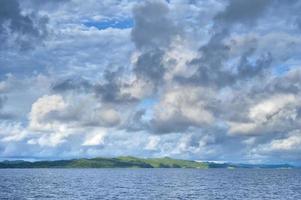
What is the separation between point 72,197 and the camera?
14288 cm

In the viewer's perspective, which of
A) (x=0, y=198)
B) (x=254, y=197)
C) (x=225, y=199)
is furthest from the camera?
(x=254, y=197)

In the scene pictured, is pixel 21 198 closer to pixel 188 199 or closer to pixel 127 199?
pixel 127 199

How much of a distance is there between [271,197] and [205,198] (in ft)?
78.8

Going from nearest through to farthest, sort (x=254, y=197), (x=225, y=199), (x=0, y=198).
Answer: (x=0, y=198)
(x=225, y=199)
(x=254, y=197)

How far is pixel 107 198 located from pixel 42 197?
19425mm

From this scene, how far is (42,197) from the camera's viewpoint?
5527 inches

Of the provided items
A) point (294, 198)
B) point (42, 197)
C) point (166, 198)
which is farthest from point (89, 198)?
point (294, 198)

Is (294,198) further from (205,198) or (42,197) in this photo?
(42,197)

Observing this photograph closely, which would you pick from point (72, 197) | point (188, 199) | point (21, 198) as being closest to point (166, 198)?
point (188, 199)

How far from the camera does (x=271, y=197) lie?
153 meters

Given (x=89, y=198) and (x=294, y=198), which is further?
(x=294, y=198)

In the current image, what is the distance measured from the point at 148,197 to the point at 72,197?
76.6 ft

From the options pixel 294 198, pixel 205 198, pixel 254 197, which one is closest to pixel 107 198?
pixel 205 198

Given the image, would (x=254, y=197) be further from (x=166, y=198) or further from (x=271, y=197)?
(x=166, y=198)
